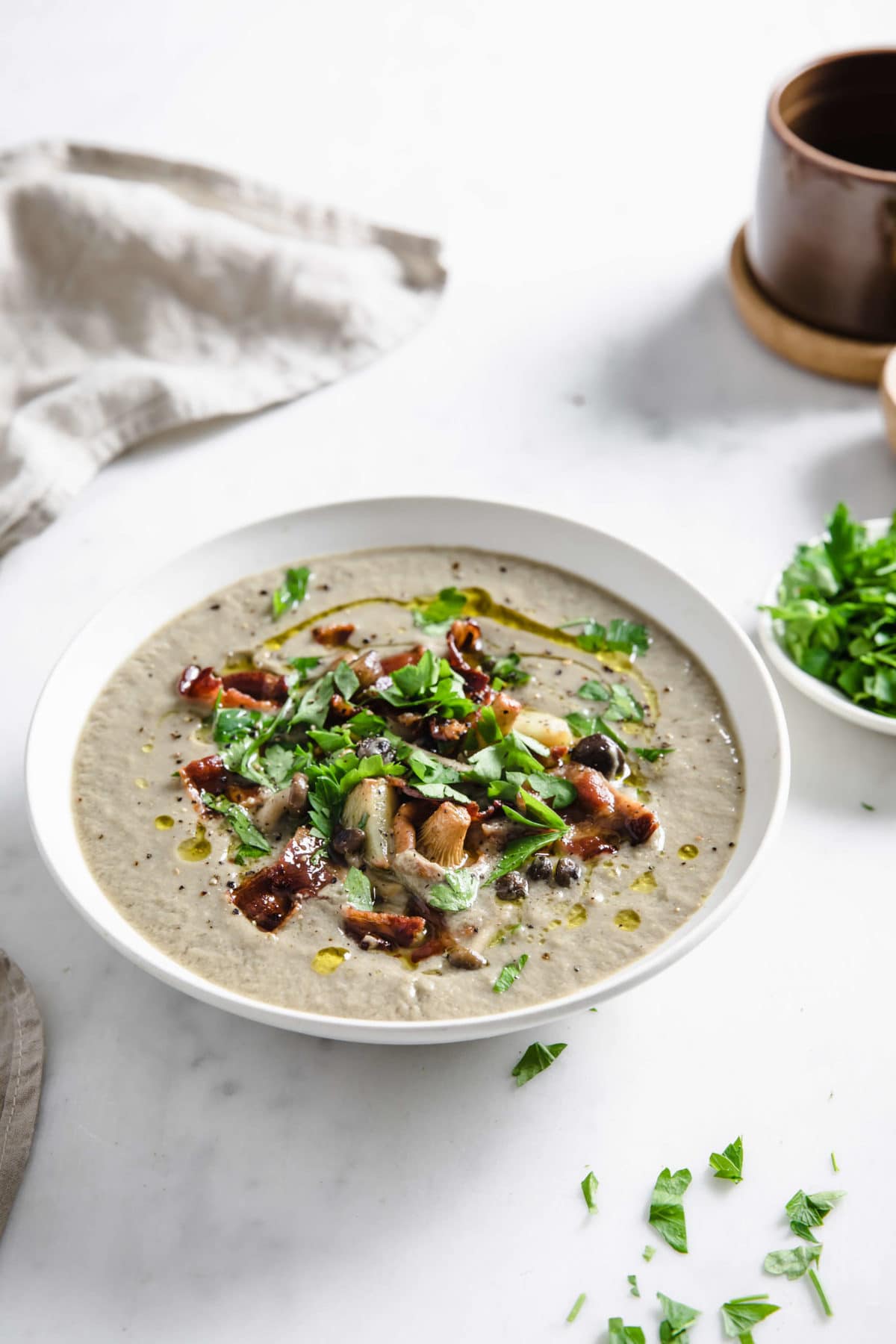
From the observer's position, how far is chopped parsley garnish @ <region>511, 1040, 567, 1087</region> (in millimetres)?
2896

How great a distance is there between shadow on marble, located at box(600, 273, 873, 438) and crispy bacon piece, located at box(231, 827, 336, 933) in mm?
2418

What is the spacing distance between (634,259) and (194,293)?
1.85 m

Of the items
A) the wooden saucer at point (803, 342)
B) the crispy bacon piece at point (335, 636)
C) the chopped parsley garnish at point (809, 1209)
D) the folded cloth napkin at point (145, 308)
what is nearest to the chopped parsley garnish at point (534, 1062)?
the chopped parsley garnish at point (809, 1209)

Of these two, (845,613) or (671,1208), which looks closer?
(671,1208)

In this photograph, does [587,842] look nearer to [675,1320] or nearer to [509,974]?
[509,974]

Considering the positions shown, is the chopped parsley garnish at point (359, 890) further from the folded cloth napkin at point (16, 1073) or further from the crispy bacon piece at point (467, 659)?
the folded cloth napkin at point (16, 1073)

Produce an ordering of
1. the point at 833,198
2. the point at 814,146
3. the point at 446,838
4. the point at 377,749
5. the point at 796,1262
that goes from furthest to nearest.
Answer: the point at 814,146 → the point at 833,198 → the point at 377,749 → the point at 446,838 → the point at 796,1262

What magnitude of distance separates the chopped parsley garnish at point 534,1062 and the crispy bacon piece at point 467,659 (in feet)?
2.85

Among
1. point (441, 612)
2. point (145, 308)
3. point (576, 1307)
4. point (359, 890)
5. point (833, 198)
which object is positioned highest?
point (833, 198)

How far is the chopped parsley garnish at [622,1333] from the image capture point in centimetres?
249

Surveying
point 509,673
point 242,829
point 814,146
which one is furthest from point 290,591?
point 814,146

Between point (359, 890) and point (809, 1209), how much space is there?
1.15 meters

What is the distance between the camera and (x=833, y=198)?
14.2 feet

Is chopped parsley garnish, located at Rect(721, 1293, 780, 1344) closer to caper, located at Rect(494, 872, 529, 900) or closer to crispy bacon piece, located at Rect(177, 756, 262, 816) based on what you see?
caper, located at Rect(494, 872, 529, 900)
